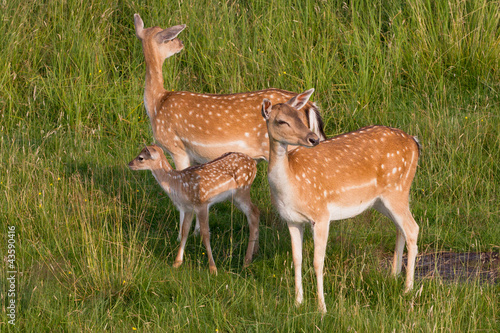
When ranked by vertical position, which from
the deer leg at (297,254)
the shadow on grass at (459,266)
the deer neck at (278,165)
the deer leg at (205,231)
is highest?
the deer neck at (278,165)

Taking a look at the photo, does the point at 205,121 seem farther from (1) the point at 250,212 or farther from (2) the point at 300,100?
(2) the point at 300,100

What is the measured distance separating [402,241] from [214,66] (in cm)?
398

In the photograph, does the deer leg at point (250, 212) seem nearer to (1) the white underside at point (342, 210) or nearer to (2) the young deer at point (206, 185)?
(2) the young deer at point (206, 185)

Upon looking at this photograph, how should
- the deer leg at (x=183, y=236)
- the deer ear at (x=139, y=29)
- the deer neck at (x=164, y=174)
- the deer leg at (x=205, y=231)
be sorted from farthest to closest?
1. the deer ear at (x=139, y=29)
2. the deer neck at (x=164, y=174)
3. the deer leg at (x=183, y=236)
4. the deer leg at (x=205, y=231)

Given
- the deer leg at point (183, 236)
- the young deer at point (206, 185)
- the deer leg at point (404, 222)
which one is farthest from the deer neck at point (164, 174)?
the deer leg at point (404, 222)

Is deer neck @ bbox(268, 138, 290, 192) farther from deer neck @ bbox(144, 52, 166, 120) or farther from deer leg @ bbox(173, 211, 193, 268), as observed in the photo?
deer neck @ bbox(144, 52, 166, 120)

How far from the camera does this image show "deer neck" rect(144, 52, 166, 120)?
24.3 ft

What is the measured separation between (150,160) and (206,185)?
719 millimetres

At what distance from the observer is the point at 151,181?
7.68 meters

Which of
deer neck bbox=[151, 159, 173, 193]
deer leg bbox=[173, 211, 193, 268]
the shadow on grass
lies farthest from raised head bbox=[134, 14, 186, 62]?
the shadow on grass

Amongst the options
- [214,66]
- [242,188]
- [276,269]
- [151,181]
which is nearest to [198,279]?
[276,269]

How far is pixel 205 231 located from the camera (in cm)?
606

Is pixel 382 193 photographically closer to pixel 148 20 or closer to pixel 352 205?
pixel 352 205

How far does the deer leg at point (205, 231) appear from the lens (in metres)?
5.85
